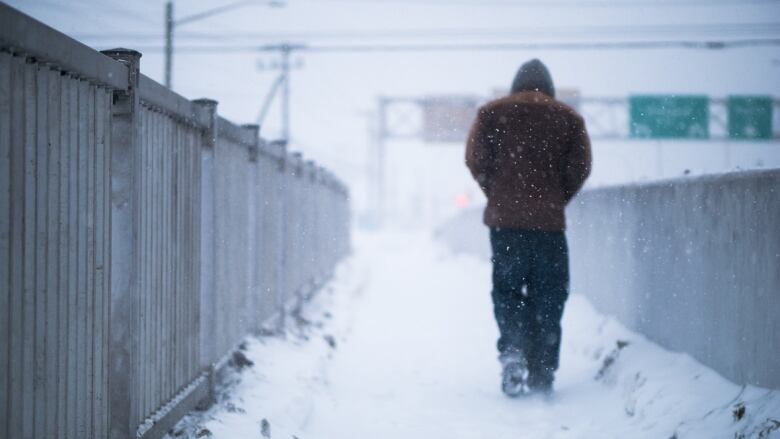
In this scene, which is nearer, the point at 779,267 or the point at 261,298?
the point at 779,267

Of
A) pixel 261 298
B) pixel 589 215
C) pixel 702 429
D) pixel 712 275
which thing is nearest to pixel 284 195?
pixel 261 298

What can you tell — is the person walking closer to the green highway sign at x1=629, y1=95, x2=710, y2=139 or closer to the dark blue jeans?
the dark blue jeans

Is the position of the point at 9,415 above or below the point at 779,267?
below

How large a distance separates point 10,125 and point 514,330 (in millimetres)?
3346

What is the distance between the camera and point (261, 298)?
6.02m

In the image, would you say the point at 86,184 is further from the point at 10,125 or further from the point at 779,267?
the point at 779,267

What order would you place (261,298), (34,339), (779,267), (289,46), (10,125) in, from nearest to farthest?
1. (10,125)
2. (34,339)
3. (779,267)
4. (261,298)
5. (289,46)

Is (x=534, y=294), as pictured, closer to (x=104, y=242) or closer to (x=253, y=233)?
(x=253, y=233)

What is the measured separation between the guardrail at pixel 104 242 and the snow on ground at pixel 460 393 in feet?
1.48

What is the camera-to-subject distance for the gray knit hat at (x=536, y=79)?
490 centimetres

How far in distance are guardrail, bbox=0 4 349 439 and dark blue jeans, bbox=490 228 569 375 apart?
1.79 metres

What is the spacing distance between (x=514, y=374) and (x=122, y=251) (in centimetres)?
265

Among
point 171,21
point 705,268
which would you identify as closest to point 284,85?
point 171,21

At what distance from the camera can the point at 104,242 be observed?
285 cm
